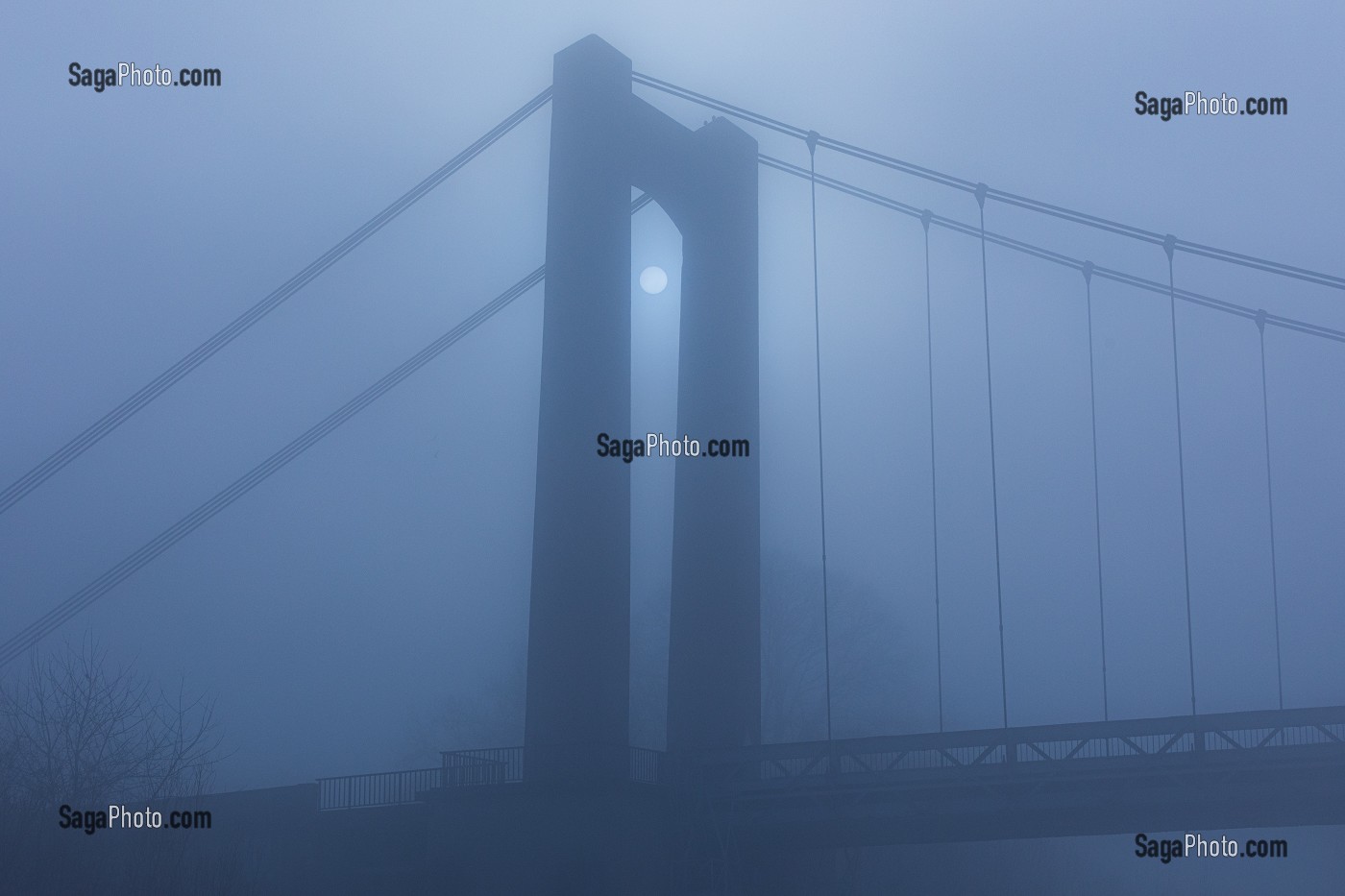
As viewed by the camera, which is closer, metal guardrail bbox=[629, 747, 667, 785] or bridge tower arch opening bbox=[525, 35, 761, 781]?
bridge tower arch opening bbox=[525, 35, 761, 781]

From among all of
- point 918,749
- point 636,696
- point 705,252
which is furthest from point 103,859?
point 636,696

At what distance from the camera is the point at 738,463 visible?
116 ft

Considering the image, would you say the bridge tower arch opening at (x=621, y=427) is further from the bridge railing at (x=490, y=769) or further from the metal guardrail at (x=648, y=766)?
the bridge railing at (x=490, y=769)

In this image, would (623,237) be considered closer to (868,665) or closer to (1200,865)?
(868,665)

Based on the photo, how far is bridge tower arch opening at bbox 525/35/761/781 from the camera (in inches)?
1085

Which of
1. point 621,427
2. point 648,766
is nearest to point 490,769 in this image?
point 648,766

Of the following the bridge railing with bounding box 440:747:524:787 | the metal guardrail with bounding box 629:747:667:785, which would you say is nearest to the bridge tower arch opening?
the metal guardrail with bounding box 629:747:667:785

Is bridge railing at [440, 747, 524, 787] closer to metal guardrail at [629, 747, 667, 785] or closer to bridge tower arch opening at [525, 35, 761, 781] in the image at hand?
bridge tower arch opening at [525, 35, 761, 781]

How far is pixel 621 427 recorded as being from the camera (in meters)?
29.2

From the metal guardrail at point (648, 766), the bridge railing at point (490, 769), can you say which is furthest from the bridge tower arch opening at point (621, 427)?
the bridge railing at point (490, 769)

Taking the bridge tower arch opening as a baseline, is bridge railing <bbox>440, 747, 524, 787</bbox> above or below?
below

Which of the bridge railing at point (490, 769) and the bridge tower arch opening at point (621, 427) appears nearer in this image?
the bridge tower arch opening at point (621, 427)

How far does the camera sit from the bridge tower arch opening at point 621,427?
1085 inches

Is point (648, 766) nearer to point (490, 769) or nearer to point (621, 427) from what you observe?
point (490, 769)
